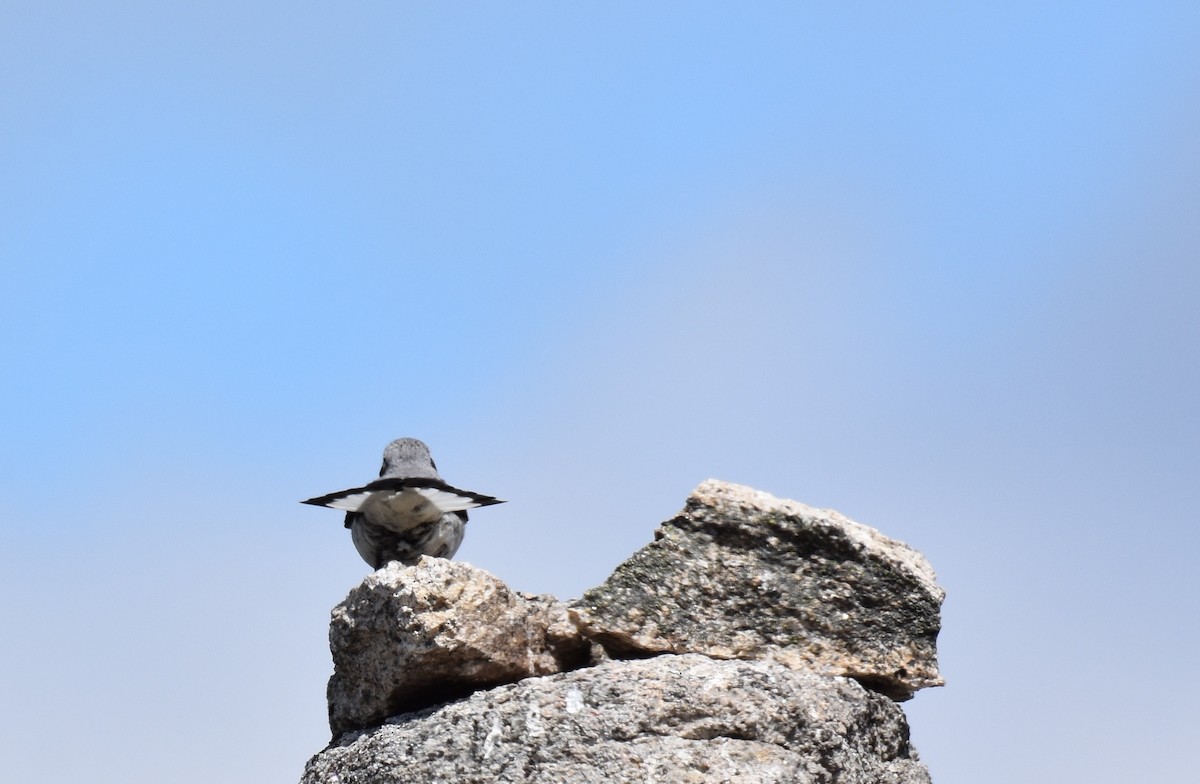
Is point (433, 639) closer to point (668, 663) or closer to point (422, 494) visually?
point (668, 663)

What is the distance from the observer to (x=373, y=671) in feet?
23.3

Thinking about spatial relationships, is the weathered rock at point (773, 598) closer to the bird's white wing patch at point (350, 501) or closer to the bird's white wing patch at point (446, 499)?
the bird's white wing patch at point (446, 499)

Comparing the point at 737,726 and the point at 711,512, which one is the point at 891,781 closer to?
the point at 737,726

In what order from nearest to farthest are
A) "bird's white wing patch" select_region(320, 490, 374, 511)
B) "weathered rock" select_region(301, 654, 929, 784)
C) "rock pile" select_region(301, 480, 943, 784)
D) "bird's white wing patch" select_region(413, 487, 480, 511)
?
"weathered rock" select_region(301, 654, 929, 784), "rock pile" select_region(301, 480, 943, 784), "bird's white wing patch" select_region(320, 490, 374, 511), "bird's white wing patch" select_region(413, 487, 480, 511)

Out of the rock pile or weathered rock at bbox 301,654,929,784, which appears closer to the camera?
weathered rock at bbox 301,654,929,784

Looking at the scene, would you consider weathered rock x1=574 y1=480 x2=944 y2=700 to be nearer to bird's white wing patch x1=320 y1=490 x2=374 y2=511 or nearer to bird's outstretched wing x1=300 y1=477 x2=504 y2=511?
bird's outstretched wing x1=300 y1=477 x2=504 y2=511

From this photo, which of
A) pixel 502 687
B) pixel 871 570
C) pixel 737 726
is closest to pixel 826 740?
pixel 737 726

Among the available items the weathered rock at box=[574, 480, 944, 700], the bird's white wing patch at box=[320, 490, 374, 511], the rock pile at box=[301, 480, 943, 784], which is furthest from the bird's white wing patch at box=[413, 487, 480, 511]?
the weathered rock at box=[574, 480, 944, 700]

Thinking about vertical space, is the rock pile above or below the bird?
below

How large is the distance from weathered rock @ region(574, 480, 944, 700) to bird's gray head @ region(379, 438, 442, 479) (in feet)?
9.97

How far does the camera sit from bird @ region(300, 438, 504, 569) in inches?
351

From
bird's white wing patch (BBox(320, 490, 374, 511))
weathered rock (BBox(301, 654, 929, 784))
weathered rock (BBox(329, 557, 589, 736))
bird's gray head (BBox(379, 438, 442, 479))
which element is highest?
bird's gray head (BBox(379, 438, 442, 479))

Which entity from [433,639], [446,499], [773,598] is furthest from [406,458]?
[773,598]

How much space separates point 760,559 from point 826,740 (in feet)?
3.32
